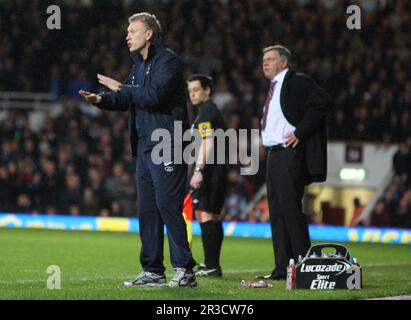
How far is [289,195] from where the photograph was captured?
999 centimetres

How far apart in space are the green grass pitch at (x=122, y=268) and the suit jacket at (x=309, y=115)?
3.87ft

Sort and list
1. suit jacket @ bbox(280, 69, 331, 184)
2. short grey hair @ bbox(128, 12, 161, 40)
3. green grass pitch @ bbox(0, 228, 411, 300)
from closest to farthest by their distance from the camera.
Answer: green grass pitch @ bbox(0, 228, 411, 300) → short grey hair @ bbox(128, 12, 161, 40) → suit jacket @ bbox(280, 69, 331, 184)

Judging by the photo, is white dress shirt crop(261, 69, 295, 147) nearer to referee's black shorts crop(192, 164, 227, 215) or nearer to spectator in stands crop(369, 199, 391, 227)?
referee's black shorts crop(192, 164, 227, 215)

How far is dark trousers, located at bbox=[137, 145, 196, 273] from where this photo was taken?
29.4ft

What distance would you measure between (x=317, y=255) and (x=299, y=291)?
48 cm

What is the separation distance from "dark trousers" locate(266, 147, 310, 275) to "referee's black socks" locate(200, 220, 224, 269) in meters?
0.88

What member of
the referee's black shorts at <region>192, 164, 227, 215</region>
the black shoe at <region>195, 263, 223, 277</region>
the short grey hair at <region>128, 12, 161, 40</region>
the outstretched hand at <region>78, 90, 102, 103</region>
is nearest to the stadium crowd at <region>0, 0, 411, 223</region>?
the referee's black shorts at <region>192, 164, 227, 215</region>

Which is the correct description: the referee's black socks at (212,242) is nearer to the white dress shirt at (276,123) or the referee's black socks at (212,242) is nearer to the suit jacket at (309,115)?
the white dress shirt at (276,123)

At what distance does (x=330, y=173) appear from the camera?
21.9m

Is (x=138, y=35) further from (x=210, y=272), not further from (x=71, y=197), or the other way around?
(x=71, y=197)
